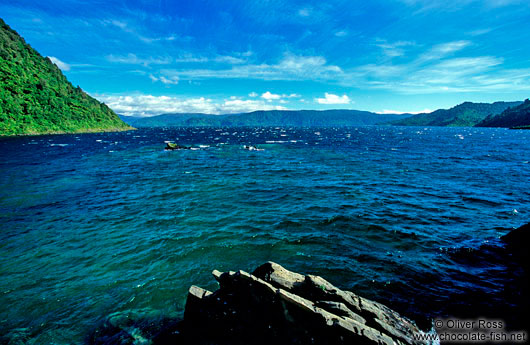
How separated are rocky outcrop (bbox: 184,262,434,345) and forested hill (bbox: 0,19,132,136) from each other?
15767cm

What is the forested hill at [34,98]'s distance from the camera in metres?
116

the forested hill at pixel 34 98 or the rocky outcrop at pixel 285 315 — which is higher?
the forested hill at pixel 34 98

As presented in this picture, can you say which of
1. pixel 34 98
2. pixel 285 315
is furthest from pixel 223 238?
pixel 34 98

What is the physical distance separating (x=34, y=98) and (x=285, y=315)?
19616 cm

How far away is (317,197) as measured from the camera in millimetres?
25969

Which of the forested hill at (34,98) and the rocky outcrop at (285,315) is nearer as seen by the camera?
the rocky outcrop at (285,315)

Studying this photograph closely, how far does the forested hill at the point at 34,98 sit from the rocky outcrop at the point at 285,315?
158 m

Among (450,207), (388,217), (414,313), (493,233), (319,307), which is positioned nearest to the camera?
(319,307)

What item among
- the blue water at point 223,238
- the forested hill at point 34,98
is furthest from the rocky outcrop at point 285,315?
the forested hill at point 34,98

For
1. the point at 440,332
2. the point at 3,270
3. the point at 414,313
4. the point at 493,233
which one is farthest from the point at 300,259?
the point at 3,270

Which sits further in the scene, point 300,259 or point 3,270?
point 300,259

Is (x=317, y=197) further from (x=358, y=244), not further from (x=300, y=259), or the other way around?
(x=300, y=259)

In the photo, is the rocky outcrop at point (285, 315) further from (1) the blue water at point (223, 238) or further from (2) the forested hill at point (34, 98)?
(2) the forested hill at point (34, 98)

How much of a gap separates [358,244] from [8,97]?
177218mm
